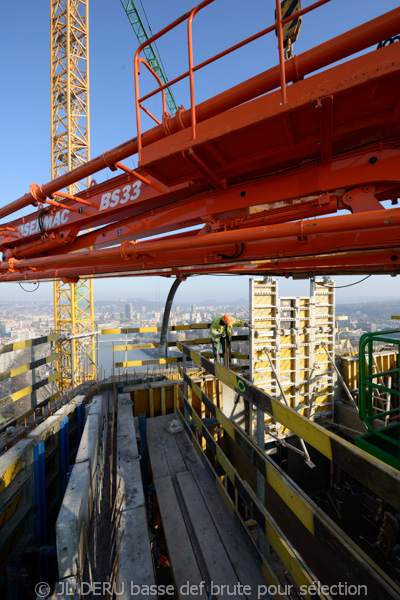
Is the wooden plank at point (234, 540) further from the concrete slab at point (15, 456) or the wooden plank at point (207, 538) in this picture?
the concrete slab at point (15, 456)

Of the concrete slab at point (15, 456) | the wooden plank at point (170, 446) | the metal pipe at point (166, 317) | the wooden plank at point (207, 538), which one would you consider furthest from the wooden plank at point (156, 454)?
the metal pipe at point (166, 317)

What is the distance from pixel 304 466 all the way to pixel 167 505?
557cm

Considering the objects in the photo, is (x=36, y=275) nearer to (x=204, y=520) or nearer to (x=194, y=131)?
(x=194, y=131)

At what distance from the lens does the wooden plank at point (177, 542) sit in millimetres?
2479

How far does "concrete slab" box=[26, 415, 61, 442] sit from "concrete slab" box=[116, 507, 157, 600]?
230cm

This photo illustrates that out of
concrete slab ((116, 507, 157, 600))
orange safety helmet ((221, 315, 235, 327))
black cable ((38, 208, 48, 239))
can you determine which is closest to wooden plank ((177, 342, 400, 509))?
concrete slab ((116, 507, 157, 600))

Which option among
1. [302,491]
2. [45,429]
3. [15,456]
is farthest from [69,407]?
[302,491]

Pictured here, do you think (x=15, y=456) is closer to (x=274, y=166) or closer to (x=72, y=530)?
(x=72, y=530)

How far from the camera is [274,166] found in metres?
3.14

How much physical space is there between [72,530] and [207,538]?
Answer: 144 centimetres

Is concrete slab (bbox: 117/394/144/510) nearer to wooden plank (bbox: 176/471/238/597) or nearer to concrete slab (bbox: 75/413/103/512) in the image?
concrete slab (bbox: 75/413/103/512)

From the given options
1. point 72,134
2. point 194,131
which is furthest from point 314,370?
point 72,134

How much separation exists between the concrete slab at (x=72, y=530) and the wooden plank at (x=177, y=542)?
0.89m

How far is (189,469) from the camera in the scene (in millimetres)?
3945
